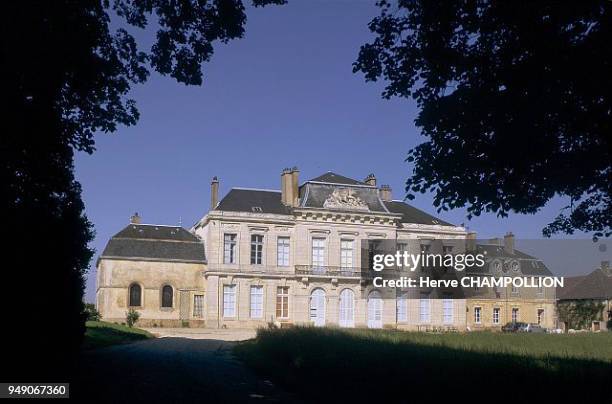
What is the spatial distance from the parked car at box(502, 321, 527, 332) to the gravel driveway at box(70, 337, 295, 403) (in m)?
39.0

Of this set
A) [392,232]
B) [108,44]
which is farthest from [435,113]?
[392,232]

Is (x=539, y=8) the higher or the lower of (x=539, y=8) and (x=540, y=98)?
the higher

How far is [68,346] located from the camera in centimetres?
1539

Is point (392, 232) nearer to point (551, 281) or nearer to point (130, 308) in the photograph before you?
point (551, 281)

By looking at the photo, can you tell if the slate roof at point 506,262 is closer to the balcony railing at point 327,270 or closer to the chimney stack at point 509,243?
the chimney stack at point 509,243

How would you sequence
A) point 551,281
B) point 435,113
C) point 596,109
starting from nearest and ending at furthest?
1. point 596,109
2. point 435,113
3. point 551,281

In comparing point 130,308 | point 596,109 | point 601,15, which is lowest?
point 130,308

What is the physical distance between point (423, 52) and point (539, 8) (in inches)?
79.2

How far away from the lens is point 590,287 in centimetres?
6247

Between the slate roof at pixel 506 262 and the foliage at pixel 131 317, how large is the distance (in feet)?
92.1

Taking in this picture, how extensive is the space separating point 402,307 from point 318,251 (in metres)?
8.51

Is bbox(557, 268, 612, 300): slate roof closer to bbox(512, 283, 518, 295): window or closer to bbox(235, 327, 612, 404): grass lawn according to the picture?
bbox(512, 283, 518, 295): window

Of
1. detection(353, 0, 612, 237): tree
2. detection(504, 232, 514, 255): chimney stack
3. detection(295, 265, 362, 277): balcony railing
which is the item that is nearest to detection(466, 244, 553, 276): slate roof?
detection(504, 232, 514, 255): chimney stack

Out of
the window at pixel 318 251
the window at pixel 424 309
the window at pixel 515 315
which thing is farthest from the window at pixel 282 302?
the window at pixel 515 315
